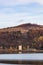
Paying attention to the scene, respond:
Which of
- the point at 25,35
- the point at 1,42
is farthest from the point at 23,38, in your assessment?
the point at 1,42

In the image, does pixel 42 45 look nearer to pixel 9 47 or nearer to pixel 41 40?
pixel 41 40

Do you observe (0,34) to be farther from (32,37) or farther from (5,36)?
(32,37)

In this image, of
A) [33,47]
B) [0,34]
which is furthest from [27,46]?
[0,34]

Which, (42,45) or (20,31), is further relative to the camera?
(20,31)

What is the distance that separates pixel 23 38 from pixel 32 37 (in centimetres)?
372

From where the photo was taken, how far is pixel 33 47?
124 meters

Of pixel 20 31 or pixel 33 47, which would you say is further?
pixel 20 31

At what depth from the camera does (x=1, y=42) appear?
124m

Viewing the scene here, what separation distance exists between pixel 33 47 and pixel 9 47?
9.31m

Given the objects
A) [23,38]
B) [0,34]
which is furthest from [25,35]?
[0,34]

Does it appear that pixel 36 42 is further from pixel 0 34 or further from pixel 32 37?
pixel 0 34

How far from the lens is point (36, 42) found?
124438 millimetres

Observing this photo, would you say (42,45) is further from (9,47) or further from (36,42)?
(9,47)

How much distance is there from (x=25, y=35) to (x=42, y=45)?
9851mm
